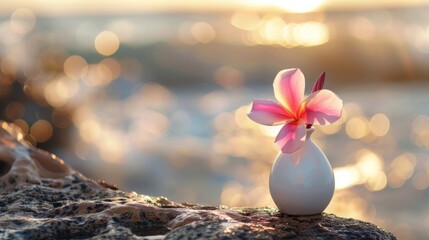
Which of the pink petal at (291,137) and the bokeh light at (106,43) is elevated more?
the bokeh light at (106,43)

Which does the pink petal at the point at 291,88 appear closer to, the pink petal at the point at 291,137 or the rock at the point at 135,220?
the pink petal at the point at 291,137

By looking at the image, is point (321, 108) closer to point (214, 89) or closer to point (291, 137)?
point (291, 137)

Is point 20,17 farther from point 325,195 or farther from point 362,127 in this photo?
point 325,195

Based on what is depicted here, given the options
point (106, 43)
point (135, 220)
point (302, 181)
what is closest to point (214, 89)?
point (106, 43)

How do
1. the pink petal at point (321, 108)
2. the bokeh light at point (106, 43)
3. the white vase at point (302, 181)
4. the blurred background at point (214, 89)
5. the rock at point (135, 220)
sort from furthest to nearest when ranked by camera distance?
the bokeh light at point (106, 43), the blurred background at point (214, 89), the white vase at point (302, 181), the pink petal at point (321, 108), the rock at point (135, 220)

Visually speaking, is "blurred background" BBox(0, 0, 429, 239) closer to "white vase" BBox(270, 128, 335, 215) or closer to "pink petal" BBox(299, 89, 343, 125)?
"white vase" BBox(270, 128, 335, 215)

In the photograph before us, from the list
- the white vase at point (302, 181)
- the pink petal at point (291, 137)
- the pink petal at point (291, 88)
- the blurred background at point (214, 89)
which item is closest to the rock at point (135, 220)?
the white vase at point (302, 181)

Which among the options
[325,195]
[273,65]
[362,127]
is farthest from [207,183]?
[273,65]

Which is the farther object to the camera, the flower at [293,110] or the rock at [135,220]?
the flower at [293,110]
